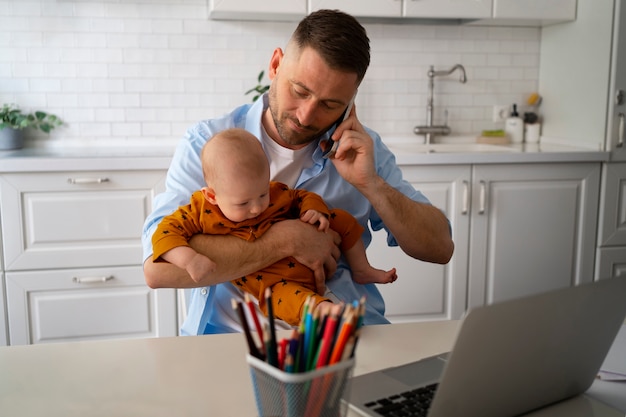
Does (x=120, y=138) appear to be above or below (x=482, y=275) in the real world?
above

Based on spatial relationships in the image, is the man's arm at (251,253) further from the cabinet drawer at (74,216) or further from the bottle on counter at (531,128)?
the bottle on counter at (531,128)

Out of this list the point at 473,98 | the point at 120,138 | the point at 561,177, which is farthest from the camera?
the point at 473,98

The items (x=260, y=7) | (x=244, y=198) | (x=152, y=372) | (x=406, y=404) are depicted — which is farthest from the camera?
(x=260, y=7)

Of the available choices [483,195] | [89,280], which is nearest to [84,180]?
[89,280]

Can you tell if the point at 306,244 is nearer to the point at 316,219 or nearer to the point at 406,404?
the point at 316,219

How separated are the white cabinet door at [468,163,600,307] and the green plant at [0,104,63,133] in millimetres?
2065

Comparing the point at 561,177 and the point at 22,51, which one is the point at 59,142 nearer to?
the point at 22,51

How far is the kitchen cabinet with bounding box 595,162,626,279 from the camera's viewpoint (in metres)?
3.20

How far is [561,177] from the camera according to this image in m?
3.16

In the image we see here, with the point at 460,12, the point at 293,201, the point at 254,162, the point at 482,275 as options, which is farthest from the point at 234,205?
the point at 460,12

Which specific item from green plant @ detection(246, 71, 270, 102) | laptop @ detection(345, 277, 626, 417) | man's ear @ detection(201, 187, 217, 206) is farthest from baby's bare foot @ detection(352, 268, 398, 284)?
green plant @ detection(246, 71, 270, 102)

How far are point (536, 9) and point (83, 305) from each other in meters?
2.60

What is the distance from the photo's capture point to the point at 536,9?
3344mm

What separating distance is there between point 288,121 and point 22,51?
218 centimetres
